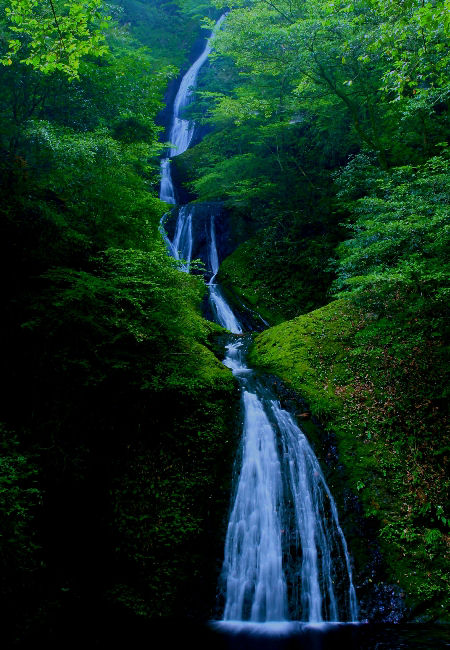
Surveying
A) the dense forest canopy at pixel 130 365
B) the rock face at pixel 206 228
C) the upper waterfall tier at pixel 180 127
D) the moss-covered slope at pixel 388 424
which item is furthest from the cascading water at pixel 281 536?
the upper waterfall tier at pixel 180 127

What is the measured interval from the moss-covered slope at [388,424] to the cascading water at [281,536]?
445 millimetres

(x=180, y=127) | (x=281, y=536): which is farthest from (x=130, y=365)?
(x=180, y=127)

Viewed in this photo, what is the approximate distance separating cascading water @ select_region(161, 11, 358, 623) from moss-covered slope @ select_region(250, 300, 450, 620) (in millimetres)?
445

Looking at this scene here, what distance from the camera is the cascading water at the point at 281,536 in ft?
14.3

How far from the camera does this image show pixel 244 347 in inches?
354

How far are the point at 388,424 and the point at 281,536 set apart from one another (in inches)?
92.6

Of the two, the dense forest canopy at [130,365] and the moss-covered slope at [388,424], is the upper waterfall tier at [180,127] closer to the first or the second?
the dense forest canopy at [130,365]

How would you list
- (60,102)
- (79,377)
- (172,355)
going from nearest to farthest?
(79,377), (172,355), (60,102)

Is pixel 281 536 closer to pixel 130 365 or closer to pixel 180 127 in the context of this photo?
pixel 130 365

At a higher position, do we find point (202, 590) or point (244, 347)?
point (244, 347)

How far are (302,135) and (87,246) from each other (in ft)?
46.8

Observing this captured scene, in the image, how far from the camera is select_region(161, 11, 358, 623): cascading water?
437 centimetres

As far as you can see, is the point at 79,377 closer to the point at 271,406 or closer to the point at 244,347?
the point at 271,406

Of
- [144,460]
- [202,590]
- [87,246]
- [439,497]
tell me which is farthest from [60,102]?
[439,497]
